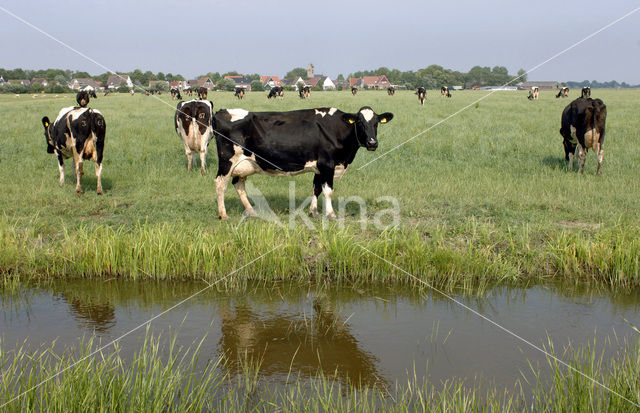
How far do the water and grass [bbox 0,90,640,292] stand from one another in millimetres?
387

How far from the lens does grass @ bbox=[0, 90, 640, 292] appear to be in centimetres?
719

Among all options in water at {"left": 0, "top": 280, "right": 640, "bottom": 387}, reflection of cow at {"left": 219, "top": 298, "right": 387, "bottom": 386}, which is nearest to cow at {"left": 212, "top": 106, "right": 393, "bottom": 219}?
water at {"left": 0, "top": 280, "right": 640, "bottom": 387}

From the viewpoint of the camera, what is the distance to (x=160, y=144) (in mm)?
17750

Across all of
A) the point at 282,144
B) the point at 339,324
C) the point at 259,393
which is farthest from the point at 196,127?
the point at 259,393

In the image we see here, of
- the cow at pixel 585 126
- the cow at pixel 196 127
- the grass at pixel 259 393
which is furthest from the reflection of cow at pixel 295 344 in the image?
the cow at pixel 585 126

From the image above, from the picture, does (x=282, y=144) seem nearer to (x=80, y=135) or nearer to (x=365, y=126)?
(x=365, y=126)

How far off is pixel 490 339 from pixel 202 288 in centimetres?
341

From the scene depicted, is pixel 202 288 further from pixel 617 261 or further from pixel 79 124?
pixel 79 124

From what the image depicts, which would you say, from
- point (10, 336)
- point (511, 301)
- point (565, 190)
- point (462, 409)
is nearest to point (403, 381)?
point (462, 409)

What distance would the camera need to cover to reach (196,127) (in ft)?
46.2

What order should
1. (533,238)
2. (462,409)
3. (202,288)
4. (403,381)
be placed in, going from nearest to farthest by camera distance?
(462,409)
(403,381)
(202,288)
(533,238)

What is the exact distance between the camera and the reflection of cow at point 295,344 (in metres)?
4.74

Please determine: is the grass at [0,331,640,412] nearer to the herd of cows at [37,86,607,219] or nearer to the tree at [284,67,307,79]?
the herd of cows at [37,86,607,219]

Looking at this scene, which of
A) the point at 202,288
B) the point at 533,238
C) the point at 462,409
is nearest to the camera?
the point at 462,409
